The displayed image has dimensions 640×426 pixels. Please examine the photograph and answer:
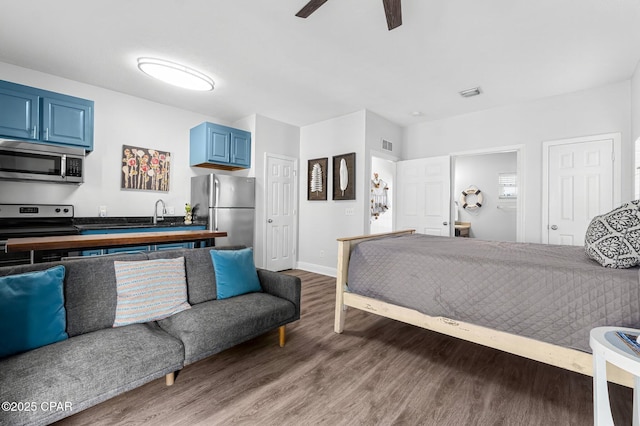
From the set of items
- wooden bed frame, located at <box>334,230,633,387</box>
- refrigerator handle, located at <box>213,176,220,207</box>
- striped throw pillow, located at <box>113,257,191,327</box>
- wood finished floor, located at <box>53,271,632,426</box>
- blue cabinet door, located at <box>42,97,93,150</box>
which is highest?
blue cabinet door, located at <box>42,97,93,150</box>

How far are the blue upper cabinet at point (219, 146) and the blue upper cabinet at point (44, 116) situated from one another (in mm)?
1308

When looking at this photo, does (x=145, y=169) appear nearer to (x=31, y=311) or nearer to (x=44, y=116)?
(x=44, y=116)

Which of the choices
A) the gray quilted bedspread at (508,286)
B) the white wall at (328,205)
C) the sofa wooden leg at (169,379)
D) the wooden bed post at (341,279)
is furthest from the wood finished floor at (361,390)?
the white wall at (328,205)

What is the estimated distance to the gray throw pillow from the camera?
4.93 feet

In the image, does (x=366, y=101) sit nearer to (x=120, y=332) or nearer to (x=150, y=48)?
(x=150, y=48)

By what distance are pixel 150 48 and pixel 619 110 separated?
5152 millimetres

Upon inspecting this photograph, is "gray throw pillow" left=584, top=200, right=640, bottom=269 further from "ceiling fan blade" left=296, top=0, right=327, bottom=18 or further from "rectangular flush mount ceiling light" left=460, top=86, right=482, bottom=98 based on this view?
"rectangular flush mount ceiling light" left=460, top=86, right=482, bottom=98

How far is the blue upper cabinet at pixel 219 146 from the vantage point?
170 inches

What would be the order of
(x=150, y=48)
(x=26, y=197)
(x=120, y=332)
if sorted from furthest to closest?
(x=26, y=197), (x=150, y=48), (x=120, y=332)

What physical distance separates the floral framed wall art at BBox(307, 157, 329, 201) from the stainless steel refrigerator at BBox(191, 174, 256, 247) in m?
1.01

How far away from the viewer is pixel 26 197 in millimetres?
3277

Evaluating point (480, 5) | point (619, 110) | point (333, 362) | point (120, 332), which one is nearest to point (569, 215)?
point (619, 110)

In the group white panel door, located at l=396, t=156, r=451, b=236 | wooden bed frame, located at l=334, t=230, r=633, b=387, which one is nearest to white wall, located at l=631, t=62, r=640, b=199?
white panel door, located at l=396, t=156, r=451, b=236

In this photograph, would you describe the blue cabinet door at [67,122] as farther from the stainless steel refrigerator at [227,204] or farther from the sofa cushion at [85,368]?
the sofa cushion at [85,368]
